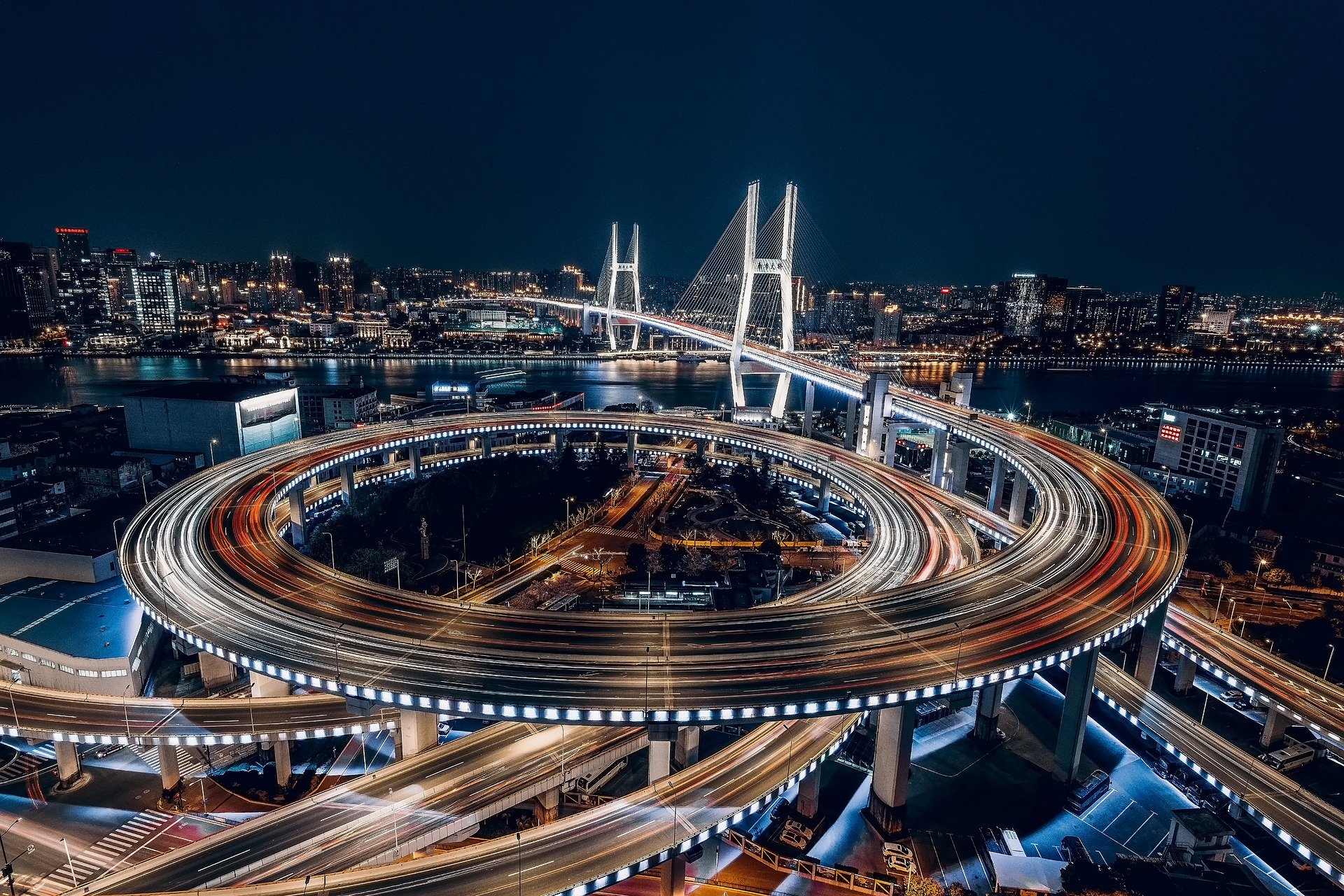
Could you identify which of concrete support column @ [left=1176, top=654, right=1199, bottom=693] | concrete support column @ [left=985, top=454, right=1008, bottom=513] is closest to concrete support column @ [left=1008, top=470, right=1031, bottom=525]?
concrete support column @ [left=985, top=454, right=1008, bottom=513]

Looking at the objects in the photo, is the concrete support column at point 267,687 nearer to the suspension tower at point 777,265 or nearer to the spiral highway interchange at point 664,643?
the spiral highway interchange at point 664,643

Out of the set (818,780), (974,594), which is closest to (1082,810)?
(974,594)

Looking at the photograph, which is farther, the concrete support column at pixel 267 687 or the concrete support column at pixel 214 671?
the concrete support column at pixel 214 671

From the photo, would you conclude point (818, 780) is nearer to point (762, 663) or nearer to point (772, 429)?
point (762, 663)

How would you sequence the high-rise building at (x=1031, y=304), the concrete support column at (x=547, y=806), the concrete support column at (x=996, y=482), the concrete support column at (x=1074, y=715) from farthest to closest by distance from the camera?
the high-rise building at (x=1031, y=304) < the concrete support column at (x=996, y=482) < the concrete support column at (x=1074, y=715) < the concrete support column at (x=547, y=806)

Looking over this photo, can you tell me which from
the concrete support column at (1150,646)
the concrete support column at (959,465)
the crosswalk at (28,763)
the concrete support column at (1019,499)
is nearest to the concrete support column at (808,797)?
the concrete support column at (1150,646)

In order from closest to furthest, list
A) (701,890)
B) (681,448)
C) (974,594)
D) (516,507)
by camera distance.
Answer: (701,890) → (974,594) → (516,507) → (681,448)
